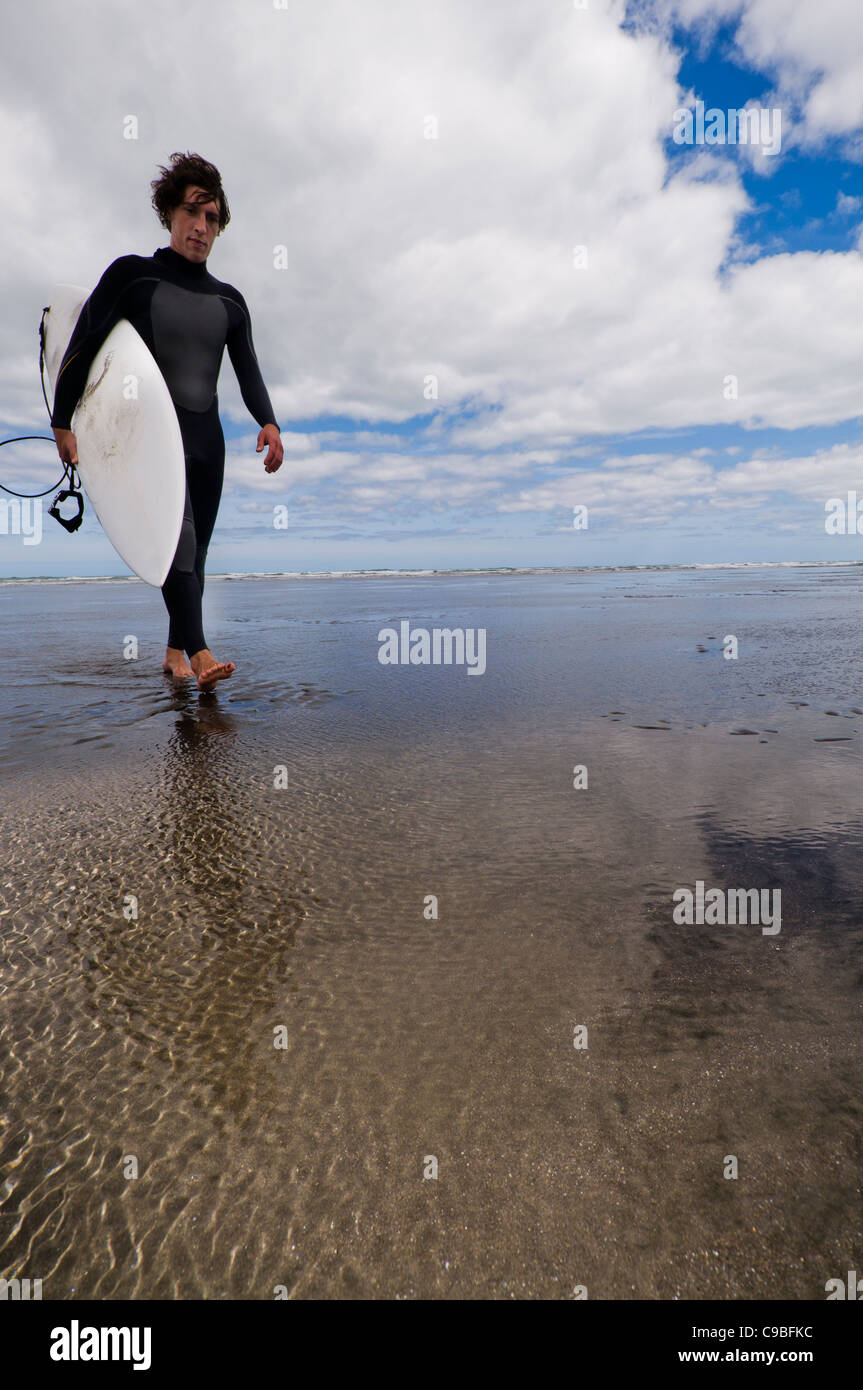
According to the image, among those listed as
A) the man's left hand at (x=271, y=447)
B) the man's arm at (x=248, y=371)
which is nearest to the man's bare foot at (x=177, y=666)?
the man's left hand at (x=271, y=447)

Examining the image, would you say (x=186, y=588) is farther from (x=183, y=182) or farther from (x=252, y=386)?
(x=183, y=182)

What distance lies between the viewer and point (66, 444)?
4.90 m

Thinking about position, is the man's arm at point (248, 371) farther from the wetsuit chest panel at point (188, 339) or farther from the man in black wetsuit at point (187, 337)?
the wetsuit chest panel at point (188, 339)

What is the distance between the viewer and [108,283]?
4.55 m

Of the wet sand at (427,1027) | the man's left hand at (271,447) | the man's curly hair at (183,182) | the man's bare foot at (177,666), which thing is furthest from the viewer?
the man's bare foot at (177,666)

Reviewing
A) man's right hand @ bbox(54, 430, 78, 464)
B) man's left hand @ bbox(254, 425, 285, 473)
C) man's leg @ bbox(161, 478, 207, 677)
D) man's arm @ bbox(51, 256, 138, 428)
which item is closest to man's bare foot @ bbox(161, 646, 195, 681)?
man's leg @ bbox(161, 478, 207, 677)

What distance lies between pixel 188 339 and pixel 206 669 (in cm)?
244

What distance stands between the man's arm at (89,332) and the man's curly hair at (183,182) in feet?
1.62

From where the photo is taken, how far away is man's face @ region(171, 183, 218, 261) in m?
4.60

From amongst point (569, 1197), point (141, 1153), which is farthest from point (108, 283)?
point (569, 1197)

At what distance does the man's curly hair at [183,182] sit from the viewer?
4523mm

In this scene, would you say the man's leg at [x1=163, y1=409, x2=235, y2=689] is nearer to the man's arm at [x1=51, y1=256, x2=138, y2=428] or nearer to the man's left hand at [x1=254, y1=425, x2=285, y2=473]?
the man's left hand at [x1=254, y1=425, x2=285, y2=473]
